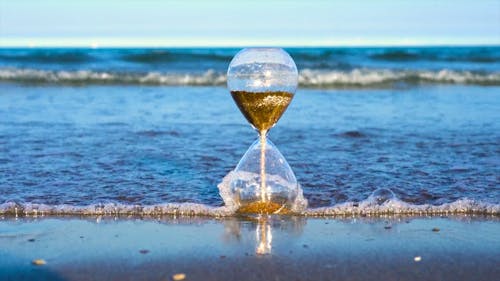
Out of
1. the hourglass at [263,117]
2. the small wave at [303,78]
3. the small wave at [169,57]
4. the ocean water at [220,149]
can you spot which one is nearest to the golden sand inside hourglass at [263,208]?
the hourglass at [263,117]

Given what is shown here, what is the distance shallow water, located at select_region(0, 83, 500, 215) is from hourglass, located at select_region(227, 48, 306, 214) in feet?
0.76

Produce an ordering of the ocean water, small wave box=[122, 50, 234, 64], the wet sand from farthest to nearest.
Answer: small wave box=[122, 50, 234, 64], the ocean water, the wet sand

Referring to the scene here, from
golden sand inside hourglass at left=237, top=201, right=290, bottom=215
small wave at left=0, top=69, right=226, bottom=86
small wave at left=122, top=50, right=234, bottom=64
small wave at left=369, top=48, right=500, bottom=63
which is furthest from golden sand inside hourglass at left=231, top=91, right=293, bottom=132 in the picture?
small wave at left=369, top=48, right=500, bottom=63

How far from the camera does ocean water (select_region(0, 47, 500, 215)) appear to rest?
13.3 feet

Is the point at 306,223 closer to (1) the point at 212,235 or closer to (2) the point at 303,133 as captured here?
(1) the point at 212,235

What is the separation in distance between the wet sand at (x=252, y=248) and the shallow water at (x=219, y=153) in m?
0.29

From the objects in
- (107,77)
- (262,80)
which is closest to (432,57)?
(107,77)

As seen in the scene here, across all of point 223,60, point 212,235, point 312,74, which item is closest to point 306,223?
point 212,235

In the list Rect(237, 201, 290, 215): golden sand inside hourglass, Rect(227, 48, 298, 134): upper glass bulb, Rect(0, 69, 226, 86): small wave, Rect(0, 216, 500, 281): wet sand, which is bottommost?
Rect(0, 216, 500, 281): wet sand

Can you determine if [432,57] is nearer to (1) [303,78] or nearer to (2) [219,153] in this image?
(1) [303,78]

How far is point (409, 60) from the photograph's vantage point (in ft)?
77.2

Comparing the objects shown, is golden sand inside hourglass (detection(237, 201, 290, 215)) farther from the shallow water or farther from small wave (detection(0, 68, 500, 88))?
small wave (detection(0, 68, 500, 88))

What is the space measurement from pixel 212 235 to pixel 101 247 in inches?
20.6

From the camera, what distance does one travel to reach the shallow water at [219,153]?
4121mm
